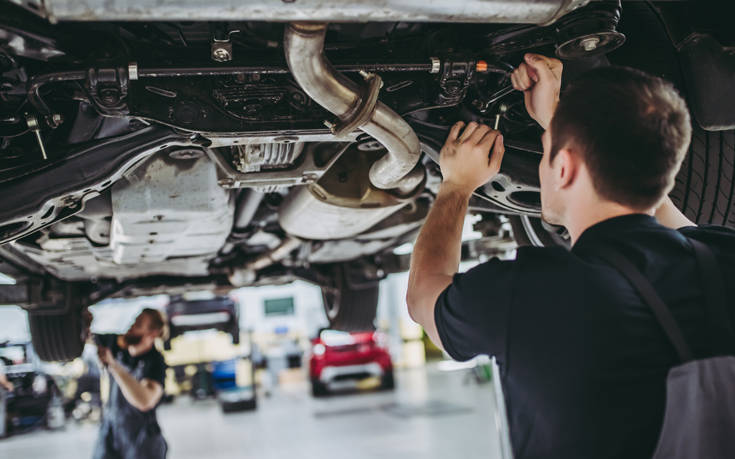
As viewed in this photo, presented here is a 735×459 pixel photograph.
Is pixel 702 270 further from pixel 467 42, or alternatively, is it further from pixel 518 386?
pixel 467 42

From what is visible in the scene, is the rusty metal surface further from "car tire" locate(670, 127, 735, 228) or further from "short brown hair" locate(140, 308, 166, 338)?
"short brown hair" locate(140, 308, 166, 338)

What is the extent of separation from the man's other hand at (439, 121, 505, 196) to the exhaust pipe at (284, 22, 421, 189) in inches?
8.1

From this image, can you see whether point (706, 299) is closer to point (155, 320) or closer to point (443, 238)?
point (443, 238)

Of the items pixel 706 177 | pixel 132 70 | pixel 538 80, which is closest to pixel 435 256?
pixel 538 80

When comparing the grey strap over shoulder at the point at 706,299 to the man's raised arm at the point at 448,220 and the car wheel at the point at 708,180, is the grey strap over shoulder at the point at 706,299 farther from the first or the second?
the car wheel at the point at 708,180

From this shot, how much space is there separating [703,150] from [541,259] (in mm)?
1360

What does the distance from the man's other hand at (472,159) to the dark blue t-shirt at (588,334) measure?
41cm

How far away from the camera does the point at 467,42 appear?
1766 mm

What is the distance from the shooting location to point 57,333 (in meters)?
4.42

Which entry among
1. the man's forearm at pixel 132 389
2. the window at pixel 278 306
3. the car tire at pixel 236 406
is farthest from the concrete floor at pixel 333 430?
the window at pixel 278 306

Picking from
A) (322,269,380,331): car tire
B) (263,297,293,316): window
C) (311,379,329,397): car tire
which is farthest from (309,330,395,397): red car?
(263,297,293,316): window

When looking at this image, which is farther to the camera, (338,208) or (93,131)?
(338,208)

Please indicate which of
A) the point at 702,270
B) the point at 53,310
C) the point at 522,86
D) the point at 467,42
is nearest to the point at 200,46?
the point at 467,42

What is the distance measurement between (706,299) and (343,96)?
903mm
